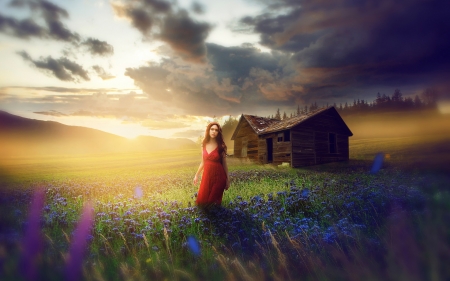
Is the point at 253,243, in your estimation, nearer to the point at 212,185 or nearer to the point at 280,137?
the point at 212,185

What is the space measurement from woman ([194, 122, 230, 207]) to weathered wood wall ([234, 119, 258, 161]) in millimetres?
15846

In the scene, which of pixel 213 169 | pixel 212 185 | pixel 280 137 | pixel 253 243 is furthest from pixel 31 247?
pixel 280 137

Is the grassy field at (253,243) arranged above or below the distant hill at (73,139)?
below

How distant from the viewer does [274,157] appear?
19.1 m

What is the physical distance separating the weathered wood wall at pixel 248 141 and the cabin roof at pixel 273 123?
599 millimetres

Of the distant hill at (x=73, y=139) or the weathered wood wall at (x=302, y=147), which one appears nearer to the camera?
the weathered wood wall at (x=302, y=147)

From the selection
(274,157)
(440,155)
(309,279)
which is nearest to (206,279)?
(309,279)

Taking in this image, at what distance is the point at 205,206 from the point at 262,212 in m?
1.32

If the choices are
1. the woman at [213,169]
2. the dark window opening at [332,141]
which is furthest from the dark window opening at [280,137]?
the woman at [213,169]

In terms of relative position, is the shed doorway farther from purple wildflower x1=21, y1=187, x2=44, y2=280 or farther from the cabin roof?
purple wildflower x1=21, y1=187, x2=44, y2=280

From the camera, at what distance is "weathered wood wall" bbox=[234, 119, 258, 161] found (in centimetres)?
2162

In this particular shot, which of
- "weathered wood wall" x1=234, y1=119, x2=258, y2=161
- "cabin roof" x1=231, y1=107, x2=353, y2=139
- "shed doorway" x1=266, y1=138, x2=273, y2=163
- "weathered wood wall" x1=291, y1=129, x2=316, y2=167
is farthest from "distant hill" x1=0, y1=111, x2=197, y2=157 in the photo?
"weathered wood wall" x1=291, y1=129, x2=316, y2=167

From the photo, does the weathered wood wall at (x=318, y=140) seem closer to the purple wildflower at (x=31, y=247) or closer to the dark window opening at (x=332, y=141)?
the dark window opening at (x=332, y=141)

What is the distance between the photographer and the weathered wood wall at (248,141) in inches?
851
